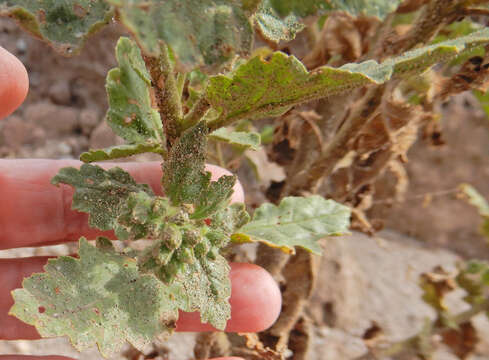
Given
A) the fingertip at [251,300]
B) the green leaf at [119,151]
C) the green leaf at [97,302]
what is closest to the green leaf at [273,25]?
the green leaf at [119,151]

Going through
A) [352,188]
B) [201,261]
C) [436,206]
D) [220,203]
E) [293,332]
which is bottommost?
[293,332]

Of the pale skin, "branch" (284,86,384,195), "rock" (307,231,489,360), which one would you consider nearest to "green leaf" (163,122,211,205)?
the pale skin

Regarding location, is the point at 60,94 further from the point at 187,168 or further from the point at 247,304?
the point at 187,168

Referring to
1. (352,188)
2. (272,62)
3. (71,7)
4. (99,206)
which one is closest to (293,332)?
(352,188)

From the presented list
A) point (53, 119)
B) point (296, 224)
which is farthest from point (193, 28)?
point (53, 119)

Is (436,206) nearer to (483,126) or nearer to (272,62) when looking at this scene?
(483,126)

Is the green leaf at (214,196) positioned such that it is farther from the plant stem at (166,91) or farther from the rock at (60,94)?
the rock at (60,94)

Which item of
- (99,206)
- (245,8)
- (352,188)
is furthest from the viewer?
(352,188)
